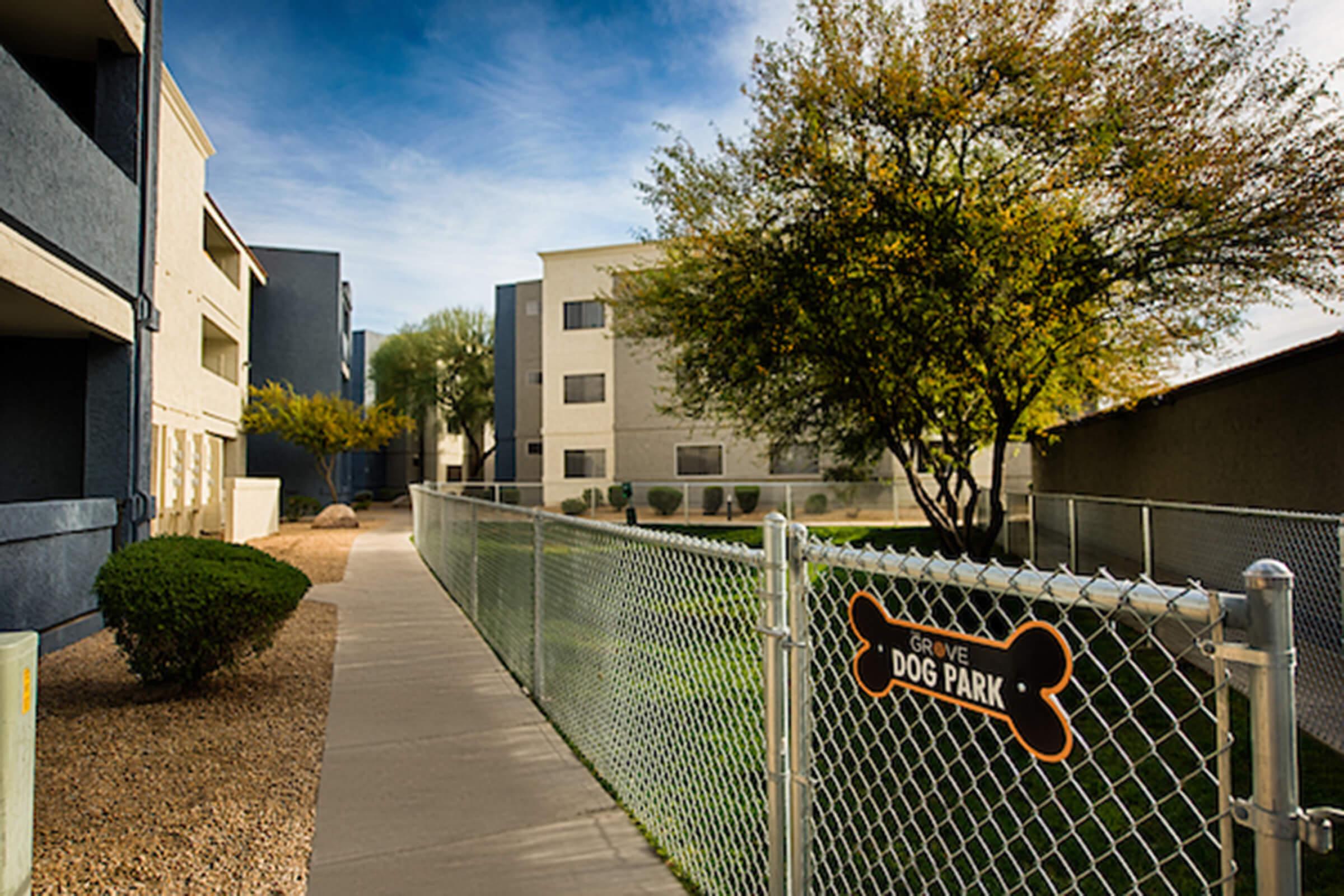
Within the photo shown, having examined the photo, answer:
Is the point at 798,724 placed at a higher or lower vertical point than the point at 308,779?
higher

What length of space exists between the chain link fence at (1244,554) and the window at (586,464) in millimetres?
25167

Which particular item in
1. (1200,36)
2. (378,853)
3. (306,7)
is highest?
(306,7)

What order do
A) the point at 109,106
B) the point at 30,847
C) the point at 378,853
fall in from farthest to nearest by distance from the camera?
the point at 109,106, the point at 378,853, the point at 30,847

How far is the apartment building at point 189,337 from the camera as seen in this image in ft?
54.7

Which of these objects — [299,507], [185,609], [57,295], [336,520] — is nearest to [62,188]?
[57,295]

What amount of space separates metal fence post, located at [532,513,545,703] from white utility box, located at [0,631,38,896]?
11.3 ft

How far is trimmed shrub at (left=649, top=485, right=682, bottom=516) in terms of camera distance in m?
29.4

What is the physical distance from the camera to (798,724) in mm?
2779

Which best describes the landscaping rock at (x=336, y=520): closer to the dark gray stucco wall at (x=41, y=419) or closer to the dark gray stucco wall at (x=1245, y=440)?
the dark gray stucco wall at (x=41, y=419)

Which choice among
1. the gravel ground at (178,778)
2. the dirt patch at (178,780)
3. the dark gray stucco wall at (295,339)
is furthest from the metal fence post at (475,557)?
the dark gray stucco wall at (295,339)

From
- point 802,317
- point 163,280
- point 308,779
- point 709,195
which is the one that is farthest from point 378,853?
point 163,280

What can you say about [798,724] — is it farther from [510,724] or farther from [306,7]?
[306,7]

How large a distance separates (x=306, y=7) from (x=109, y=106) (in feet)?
9.30

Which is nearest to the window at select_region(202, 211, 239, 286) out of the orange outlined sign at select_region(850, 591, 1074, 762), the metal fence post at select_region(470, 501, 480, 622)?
the metal fence post at select_region(470, 501, 480, 622)
